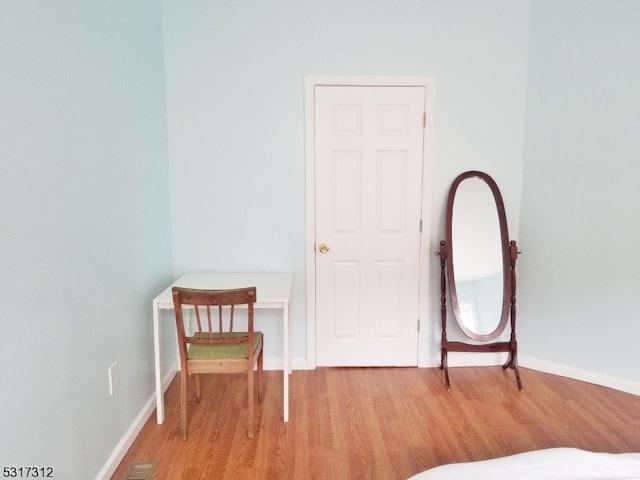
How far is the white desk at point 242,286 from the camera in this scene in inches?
89.4

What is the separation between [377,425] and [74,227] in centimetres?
185

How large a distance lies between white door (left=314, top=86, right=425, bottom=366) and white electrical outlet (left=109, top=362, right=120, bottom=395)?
4.58 feet

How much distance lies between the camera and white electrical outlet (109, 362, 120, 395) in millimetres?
1967

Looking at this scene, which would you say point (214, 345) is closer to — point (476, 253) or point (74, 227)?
point (74, 227)

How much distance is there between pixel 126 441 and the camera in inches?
81.9

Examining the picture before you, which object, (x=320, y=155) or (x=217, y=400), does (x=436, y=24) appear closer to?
(x=320, y=155)

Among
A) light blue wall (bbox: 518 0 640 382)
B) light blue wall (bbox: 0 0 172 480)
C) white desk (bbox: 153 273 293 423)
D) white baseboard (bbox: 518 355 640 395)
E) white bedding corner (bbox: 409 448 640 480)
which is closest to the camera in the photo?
white bedding corner (bbox: 409 448 640 480)

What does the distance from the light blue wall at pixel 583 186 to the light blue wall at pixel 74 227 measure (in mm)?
2608

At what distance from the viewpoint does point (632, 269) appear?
260 cm

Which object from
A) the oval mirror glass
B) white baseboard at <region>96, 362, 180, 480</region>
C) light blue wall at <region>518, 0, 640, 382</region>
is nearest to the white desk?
white baseboard at <region>96, 362, 180, 480</region>

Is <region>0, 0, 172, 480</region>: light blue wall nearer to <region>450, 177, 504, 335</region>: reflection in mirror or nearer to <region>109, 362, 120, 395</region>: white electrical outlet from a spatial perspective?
<region>109, 362, 120, 395</region>: white electrical outlet

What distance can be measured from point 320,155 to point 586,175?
70.3 inches

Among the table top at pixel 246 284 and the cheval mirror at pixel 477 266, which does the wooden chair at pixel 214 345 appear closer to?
the table top at pixel 246 284

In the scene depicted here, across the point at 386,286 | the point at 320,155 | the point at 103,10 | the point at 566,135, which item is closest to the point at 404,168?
the point at 320,155
